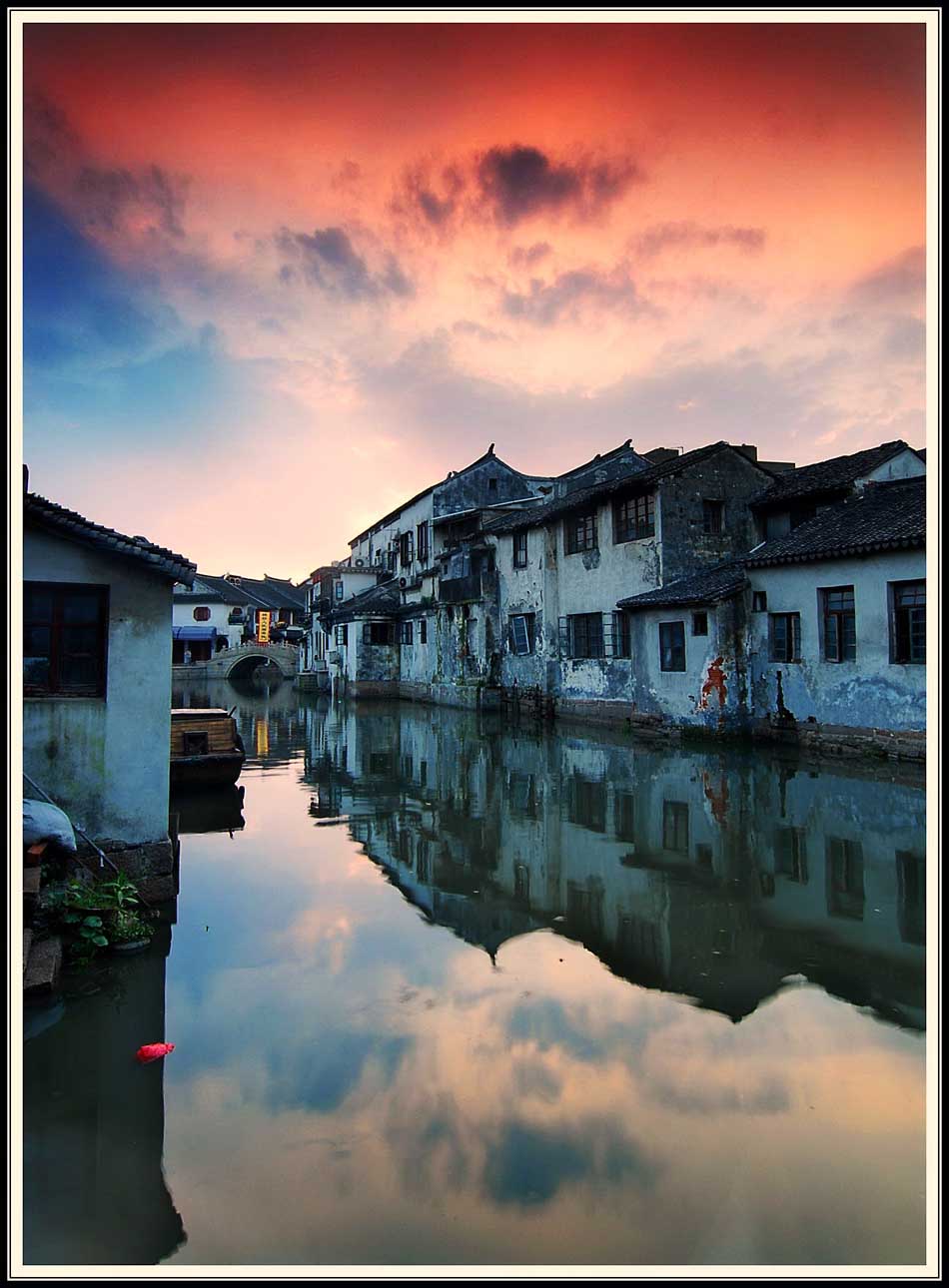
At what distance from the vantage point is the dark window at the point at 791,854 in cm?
798

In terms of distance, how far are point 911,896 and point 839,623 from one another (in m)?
9.87

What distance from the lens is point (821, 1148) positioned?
149 inches

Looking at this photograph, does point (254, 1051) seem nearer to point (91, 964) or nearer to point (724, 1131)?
point (91, 964)

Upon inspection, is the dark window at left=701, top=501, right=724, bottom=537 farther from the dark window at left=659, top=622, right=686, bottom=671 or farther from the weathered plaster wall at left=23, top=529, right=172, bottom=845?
the weathered plaster wall at left=23, top=529, right=172, bottom=845

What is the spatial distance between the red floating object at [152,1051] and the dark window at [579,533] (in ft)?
66.1

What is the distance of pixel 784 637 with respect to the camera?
17.4 meters

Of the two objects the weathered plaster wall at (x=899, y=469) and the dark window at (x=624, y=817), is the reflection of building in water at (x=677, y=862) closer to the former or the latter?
the dark window at (x=624, y=817)

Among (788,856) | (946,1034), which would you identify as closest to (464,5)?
(946,1034)

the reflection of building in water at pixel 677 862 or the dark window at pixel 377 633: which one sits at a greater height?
the dark window at pixel 377 633

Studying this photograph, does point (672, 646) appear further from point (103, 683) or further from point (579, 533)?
point (103, 683)

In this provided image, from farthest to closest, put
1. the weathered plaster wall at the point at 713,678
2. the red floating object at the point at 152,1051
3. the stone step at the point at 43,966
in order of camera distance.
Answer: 1. the weathered plaster wall at the point at 713,678
2. the stone step at the point at 43,966
3. the red floating object at the point at 152,1051

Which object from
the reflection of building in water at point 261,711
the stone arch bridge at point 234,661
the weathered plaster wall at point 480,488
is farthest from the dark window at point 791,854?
the stone arch bridge at point 234,661

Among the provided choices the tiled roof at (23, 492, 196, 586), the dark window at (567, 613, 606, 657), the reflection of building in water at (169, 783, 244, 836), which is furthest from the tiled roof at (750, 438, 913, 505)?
the tiled roof at (23, 492, 196, 586)

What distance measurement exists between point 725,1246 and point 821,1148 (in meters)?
0.87
